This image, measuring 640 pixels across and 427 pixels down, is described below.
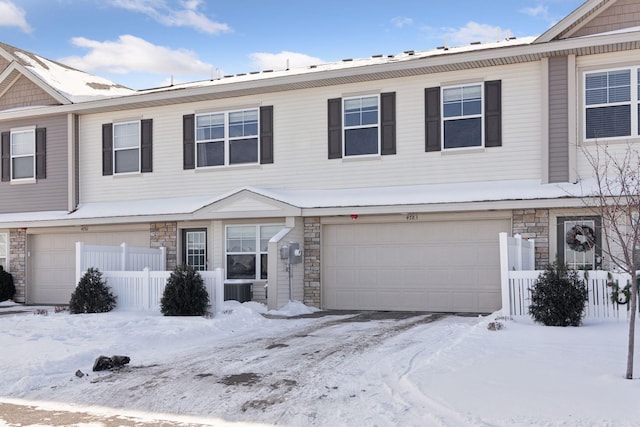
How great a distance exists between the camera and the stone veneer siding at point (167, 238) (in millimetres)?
17828

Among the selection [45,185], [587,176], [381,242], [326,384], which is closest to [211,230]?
[381,242]

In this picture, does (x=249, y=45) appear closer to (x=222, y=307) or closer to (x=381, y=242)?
(x=381, y=242)

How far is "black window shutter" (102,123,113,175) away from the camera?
19.0 m

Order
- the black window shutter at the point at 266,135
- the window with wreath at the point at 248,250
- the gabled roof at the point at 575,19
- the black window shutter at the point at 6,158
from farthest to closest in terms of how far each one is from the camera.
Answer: the black window shutter at the point at 6,158 < the black window shutter at the point at 266,135 < the window with wreath at the point at 248,250 < the gabled roof at the point at 575,19

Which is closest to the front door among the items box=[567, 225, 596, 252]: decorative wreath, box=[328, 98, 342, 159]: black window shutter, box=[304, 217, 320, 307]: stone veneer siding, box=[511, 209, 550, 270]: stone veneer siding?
box=[304, 217, 320, 307]: stone veneer siding

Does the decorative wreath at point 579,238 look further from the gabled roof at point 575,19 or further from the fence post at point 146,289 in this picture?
the fence post at point 146,289

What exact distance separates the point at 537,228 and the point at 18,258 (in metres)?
14.8

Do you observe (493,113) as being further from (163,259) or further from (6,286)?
(6,286)

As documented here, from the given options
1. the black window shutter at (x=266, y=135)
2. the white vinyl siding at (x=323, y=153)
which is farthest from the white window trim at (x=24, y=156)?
the black window shutter at (x=266, y=135)

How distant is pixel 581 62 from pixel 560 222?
344 cm

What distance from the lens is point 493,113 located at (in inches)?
590

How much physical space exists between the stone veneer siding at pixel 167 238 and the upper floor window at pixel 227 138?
185cm

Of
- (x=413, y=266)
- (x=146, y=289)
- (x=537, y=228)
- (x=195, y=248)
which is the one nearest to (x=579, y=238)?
(x=537, y=228)

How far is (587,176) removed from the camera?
1411cm
